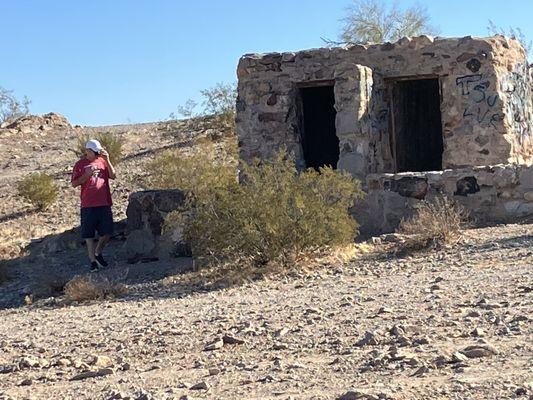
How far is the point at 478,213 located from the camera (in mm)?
12531

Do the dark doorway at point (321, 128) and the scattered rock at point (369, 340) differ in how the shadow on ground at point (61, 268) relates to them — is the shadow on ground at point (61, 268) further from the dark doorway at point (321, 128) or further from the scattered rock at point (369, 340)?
the scattered rock at point (369, 340)

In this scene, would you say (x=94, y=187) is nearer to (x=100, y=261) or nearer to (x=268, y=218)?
(x=100, y=261)

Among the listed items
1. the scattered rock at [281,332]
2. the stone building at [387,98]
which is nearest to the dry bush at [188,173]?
the stone building at [387,98]

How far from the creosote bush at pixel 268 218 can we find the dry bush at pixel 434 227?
758 mm

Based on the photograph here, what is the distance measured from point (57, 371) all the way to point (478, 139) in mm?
8684

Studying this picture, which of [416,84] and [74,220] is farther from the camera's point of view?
[74,220]

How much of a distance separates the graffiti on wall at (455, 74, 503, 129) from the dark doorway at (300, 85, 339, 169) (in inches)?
141

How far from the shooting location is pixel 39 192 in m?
19.2

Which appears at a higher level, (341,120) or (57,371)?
(341,120)

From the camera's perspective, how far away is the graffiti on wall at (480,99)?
13.4 metres

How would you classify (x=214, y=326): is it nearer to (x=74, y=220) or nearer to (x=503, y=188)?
(x=503, y=188)

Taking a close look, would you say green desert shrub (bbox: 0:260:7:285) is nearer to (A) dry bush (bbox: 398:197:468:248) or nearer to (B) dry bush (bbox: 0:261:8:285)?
(B) dry bush (bbox: 0:261:8:285)

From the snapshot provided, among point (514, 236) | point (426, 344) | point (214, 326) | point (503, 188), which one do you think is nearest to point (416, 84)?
point (503, 188)

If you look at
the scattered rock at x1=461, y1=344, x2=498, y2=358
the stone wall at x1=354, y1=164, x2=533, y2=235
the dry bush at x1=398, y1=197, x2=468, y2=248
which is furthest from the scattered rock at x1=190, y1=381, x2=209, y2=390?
the stone wall at x1=354, y1=164, x2=533, y2=235
